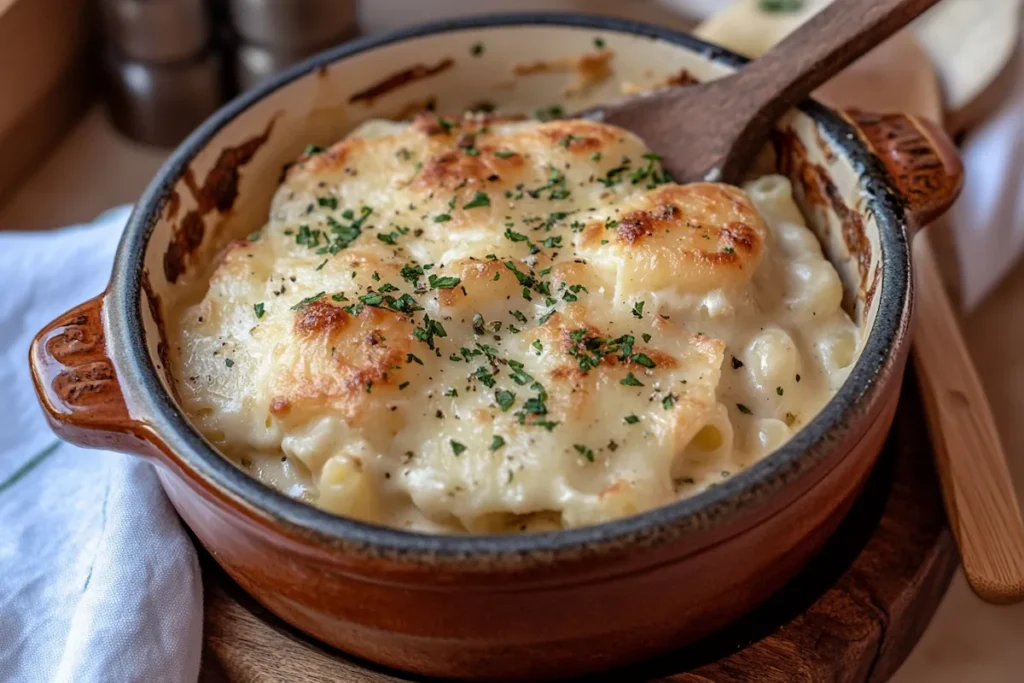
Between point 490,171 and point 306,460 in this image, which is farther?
point 490,171

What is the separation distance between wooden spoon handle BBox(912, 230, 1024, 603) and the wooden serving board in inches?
1.3

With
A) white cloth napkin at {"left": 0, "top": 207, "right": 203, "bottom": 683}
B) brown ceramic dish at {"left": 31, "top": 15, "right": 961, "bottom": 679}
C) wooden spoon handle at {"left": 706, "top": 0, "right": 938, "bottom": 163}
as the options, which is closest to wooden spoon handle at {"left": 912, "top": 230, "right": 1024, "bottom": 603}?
brown ceramic dish at {"left": 31, "top": 15, "right": 961, "bottom": 679}

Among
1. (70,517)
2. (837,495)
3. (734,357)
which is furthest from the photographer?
(70,517)

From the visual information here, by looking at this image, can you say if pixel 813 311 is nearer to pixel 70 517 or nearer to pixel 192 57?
pixel 70 517

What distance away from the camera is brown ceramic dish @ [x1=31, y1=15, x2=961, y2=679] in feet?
3.12

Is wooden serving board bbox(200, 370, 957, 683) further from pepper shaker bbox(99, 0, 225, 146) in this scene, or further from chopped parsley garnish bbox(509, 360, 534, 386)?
pepper shaker bbox(99, 0, 225, 146)

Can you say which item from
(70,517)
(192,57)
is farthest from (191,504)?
(192,57)

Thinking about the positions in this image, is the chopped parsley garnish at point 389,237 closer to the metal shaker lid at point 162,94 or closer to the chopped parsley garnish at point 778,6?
the metal shaker lid at point 162,94

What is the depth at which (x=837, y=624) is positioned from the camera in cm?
118

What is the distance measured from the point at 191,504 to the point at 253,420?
0.13 meters

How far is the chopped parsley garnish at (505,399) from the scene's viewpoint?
45.0 inches

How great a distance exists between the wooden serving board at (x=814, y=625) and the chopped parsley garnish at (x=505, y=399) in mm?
312

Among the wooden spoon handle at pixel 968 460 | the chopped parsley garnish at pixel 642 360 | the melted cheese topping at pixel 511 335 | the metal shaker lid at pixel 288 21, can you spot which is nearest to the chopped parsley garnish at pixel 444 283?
the melted cheese topping at pixel 511 335

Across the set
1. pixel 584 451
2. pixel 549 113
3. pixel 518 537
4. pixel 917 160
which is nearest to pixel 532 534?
pixel 518 537
